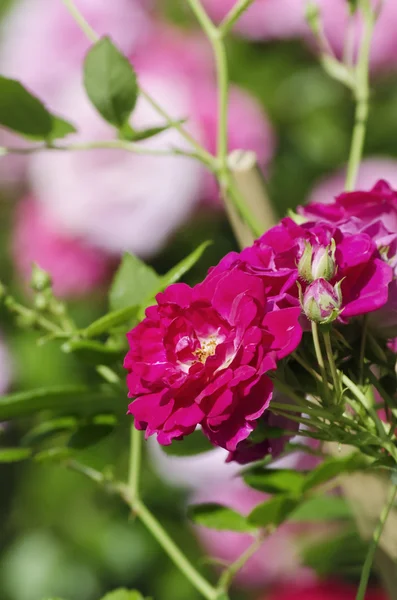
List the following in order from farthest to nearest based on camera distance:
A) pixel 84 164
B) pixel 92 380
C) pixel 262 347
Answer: pixel 92 380 < pixel 84 164 < pixel 262 347

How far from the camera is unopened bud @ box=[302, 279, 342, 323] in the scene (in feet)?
1.01

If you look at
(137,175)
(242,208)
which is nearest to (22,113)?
(242,208)

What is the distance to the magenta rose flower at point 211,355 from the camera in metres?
0.30

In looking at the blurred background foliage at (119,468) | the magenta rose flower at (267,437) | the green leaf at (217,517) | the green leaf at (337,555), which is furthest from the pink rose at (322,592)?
the magenta rose flower at (267,437)

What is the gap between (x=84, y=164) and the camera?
1.07 meters

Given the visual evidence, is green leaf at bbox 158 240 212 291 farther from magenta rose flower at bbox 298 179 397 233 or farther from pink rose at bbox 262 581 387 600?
pink rose at bbox 262 581 387 600

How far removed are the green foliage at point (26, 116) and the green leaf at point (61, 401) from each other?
126 mm

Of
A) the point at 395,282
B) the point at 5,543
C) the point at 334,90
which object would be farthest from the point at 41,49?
the point at 395,282

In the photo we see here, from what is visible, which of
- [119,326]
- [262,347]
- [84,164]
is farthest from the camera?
[84,164]

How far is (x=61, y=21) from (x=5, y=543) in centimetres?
67

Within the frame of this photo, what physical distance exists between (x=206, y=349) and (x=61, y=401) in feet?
0.47

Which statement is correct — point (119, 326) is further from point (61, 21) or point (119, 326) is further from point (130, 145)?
point (61, 21)

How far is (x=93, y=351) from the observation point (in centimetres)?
42

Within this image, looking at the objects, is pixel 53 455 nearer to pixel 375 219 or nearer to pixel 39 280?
pixel 39 280
